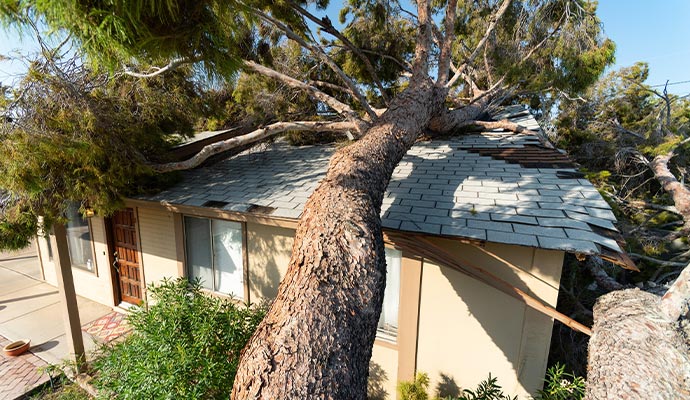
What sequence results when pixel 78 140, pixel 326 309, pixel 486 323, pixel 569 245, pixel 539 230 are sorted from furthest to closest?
pixel 78 140, pixel 486 323, pixel 539 230, pixel 569 245, pixel 326 309

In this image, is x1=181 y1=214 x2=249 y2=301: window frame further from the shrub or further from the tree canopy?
the shrub

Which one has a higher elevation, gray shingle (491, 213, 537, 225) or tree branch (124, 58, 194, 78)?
tree branch (124, 58, 194, 78)

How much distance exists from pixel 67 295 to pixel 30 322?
8.74 ft

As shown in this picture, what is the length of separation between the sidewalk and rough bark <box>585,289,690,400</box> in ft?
25.8

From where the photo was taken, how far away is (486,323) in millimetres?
3838

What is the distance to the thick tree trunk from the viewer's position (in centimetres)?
184

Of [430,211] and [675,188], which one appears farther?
[675,188]

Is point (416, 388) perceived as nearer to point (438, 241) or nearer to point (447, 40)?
point (438, 241)

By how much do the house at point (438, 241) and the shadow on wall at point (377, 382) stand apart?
3cm

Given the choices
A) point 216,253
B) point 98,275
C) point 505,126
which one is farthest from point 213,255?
point 505,126

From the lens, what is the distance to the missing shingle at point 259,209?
14.5 ft

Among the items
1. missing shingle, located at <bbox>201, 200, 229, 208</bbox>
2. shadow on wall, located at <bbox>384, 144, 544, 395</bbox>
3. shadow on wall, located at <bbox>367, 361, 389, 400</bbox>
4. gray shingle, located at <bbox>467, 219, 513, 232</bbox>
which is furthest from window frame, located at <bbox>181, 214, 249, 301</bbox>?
gray shingle, located at <bbox>467, 219, 513, 232</bbox>

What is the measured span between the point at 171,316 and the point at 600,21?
30.2 ft

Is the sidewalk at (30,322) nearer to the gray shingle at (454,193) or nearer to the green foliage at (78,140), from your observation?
the green foliage at (78,140)
